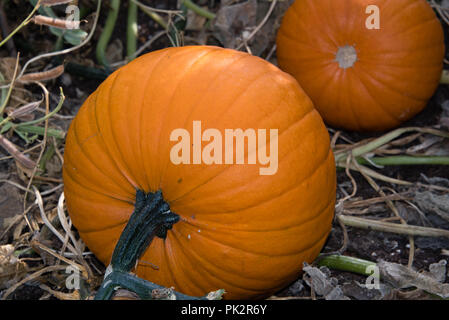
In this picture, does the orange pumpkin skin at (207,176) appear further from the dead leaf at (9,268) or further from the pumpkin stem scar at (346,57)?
the pumpkin stem scar at (346,57)

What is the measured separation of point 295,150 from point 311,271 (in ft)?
1.18

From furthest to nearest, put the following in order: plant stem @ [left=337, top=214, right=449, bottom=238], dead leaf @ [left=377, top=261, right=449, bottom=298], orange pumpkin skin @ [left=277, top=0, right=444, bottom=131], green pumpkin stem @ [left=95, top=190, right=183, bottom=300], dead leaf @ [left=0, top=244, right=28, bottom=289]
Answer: orange pumpkin skin @ [left=277, top=0, right=444, bottom=131]
plant stem @ [left=337, top=214, right=449, bottom=238]
dead leaf @ [left=0, top=244, right=28, bottom=289]
dead leaf @ [left=377, top=261, right=449, bottom=298]
green pumpkin stem @ [left=95, top=190, right=183, bottom=300]

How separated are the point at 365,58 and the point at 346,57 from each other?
0.07m

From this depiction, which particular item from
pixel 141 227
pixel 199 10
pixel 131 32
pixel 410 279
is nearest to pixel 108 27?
pixel 131 32

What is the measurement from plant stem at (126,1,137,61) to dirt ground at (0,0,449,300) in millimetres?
67

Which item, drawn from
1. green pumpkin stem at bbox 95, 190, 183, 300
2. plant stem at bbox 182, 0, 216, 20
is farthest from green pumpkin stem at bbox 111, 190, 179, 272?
plant stem at bbox 182, 0, 216, 20

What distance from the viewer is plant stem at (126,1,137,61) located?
8.84 ft

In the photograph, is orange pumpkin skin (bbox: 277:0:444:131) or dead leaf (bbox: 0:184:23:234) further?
orange pumpkin skin (bbox: 277:0:444:131)

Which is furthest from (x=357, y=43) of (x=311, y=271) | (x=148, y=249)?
(x=148, y=249)

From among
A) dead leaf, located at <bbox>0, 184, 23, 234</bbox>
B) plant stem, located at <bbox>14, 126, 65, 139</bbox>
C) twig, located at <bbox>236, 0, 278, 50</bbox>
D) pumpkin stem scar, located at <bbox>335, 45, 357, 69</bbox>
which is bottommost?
dead leaf, located at <bbox>0, 184, 23, 234</bbox>

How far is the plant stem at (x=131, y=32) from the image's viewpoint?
2.70 meters

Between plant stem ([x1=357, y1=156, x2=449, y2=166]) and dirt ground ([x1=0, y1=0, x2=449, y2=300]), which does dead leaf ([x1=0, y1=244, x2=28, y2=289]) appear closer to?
dirt ground ([x1=0, y1=0, x2=449, y2=300])

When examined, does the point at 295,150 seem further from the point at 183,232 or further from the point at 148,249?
the point at 148,249

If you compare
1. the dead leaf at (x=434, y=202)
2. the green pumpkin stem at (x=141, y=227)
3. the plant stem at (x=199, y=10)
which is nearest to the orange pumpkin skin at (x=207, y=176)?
the green pumpkin stem at (x=141, y=227)
